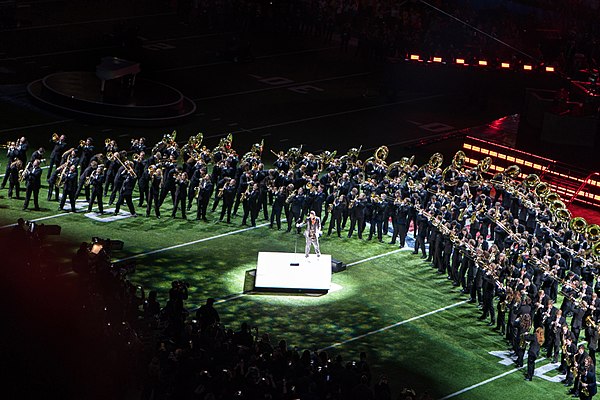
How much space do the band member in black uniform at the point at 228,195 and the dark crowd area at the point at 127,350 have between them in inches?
179

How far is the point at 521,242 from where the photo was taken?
2767cm

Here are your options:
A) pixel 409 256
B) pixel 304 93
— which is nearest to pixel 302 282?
pixel 409 256

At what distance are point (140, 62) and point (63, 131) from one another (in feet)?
22.6

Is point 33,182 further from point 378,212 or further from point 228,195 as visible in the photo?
point 378,212

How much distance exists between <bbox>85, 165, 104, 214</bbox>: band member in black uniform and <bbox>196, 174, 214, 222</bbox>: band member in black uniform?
219 cm

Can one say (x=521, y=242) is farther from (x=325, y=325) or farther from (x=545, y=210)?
(x=325, y=325)

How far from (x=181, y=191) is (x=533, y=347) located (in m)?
9.87

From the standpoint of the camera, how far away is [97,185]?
30594mm

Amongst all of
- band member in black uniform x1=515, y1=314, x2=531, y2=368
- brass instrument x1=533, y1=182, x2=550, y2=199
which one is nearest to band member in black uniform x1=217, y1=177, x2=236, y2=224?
brass instrument x1=533, y1=182, x2=550, y2=199

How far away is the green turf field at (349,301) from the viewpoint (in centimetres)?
2514

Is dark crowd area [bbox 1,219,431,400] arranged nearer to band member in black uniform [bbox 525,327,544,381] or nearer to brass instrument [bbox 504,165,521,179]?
band member in black uniform [bbox 525,327,544,381]

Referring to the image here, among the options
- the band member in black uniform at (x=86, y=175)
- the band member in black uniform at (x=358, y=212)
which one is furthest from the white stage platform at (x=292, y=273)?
the band member in black uniform at (x=86, y=175)

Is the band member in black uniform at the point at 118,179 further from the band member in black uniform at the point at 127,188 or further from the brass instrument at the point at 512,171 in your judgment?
the brass instrument at the point at 512,171

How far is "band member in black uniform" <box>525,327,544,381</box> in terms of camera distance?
2452cm
